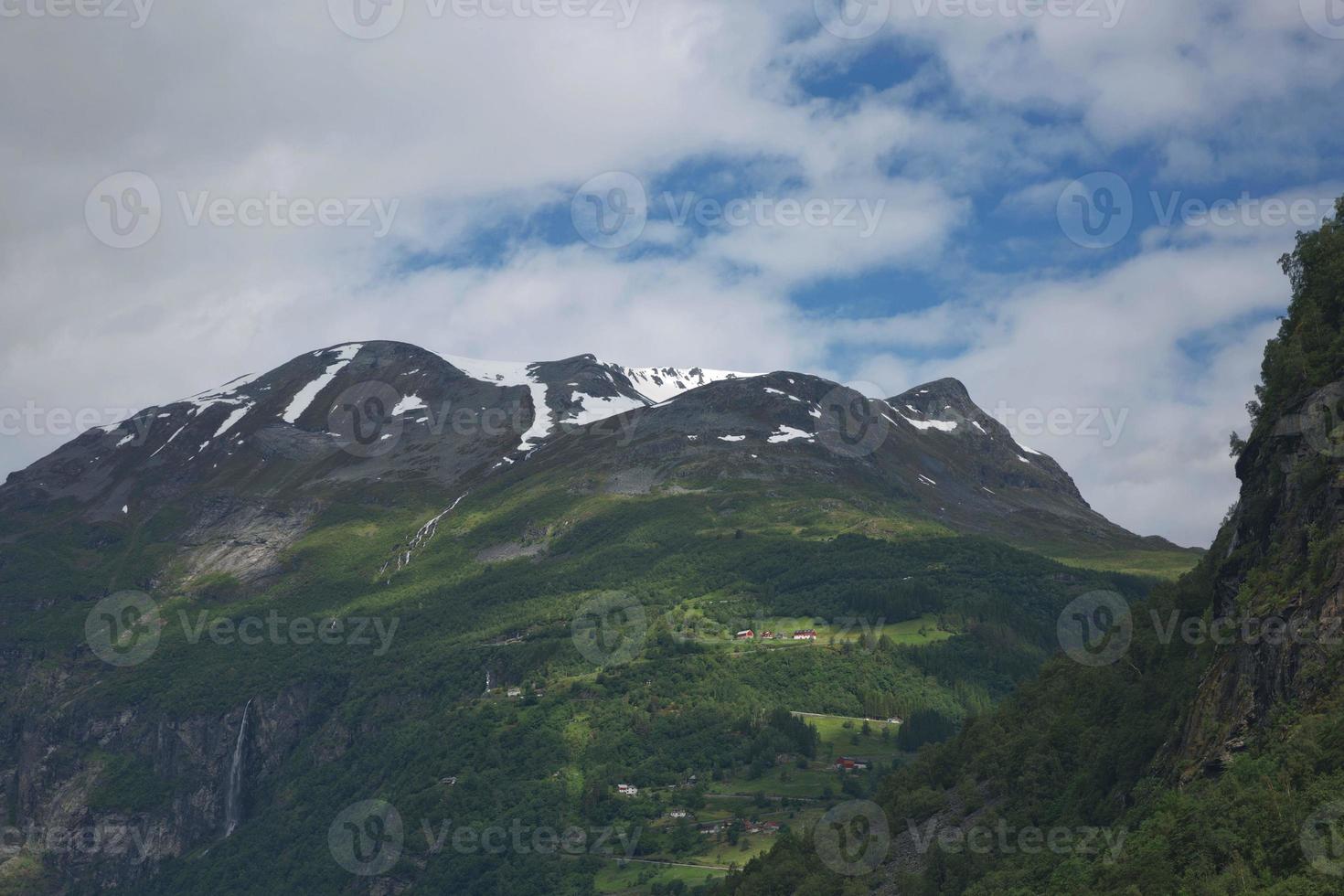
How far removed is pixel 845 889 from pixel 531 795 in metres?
95.2

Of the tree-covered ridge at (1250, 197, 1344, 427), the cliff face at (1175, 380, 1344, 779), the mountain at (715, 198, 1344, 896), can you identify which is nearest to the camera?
the mountain at (715, 198, 1344, 896)

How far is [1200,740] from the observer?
228 feet

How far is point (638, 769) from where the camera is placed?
17962 centimetres

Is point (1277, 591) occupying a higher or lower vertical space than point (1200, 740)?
higher

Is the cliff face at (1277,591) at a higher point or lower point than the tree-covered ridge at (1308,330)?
lower

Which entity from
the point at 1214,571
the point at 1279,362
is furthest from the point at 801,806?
the point at 1279,362

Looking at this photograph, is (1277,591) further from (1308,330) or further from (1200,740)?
(1308,330)

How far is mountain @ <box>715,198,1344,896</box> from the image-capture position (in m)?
59.5

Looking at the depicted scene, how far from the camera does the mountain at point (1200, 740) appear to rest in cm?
5950

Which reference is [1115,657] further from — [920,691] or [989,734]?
[920,691]

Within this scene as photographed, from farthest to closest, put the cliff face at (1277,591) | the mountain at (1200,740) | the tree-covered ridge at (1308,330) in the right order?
the tree-covered ridge at (1308,330), the cliff face at (1277,591), the mountain at (1200,740)

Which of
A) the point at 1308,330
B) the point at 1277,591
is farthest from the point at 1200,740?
the point at 1308,330

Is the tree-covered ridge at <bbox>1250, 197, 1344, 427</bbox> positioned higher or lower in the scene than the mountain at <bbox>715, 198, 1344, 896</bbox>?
higher

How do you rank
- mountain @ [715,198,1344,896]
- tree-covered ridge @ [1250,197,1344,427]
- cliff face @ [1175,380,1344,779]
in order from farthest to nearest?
tree-covered ridge @ [1250,197,1344,427] → cliff face @ [1175,380,1344,779] → mountain @ [715,198,1344,896]
